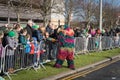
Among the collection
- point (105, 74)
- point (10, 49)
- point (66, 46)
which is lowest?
point (105, 74)

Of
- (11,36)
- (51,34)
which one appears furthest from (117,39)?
(11,36)

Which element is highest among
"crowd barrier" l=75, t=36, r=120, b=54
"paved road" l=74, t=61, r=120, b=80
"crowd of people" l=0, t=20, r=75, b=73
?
"crowd of people" l=0, t=20, r=75, b=73

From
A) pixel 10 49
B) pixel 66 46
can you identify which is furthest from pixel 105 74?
pixel 10 49

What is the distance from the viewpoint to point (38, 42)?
573 inches

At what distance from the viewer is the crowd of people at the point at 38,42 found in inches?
493

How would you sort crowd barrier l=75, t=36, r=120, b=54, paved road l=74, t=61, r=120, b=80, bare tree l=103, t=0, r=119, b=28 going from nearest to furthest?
paved road l=74, t=61, r=120, b=80, crowd barrier l=75, t=36, r=120, b=54, bare tree l=103, t=0, r=119, b=28

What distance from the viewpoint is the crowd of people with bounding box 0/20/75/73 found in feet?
41.1

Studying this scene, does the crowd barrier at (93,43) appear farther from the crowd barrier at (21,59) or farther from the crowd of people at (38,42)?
the crowd barrier at (21,59)

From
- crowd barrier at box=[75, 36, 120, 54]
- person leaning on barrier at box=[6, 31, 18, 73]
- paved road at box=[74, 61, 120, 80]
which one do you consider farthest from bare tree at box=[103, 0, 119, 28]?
person leaning on barrier at box=[6, 31, 18, 73]

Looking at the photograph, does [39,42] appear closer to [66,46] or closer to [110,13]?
[66,46]

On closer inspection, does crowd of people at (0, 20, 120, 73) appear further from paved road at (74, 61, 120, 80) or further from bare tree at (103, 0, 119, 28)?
bare tree at (103, 0, 119, 28)

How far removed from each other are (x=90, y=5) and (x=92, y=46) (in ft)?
90.9

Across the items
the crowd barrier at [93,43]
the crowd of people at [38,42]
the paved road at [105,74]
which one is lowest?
the paved road at [105,74]

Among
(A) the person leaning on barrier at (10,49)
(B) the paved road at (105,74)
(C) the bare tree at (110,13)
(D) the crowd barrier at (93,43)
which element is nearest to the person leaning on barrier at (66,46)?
(B) the paved road at (105,74)
